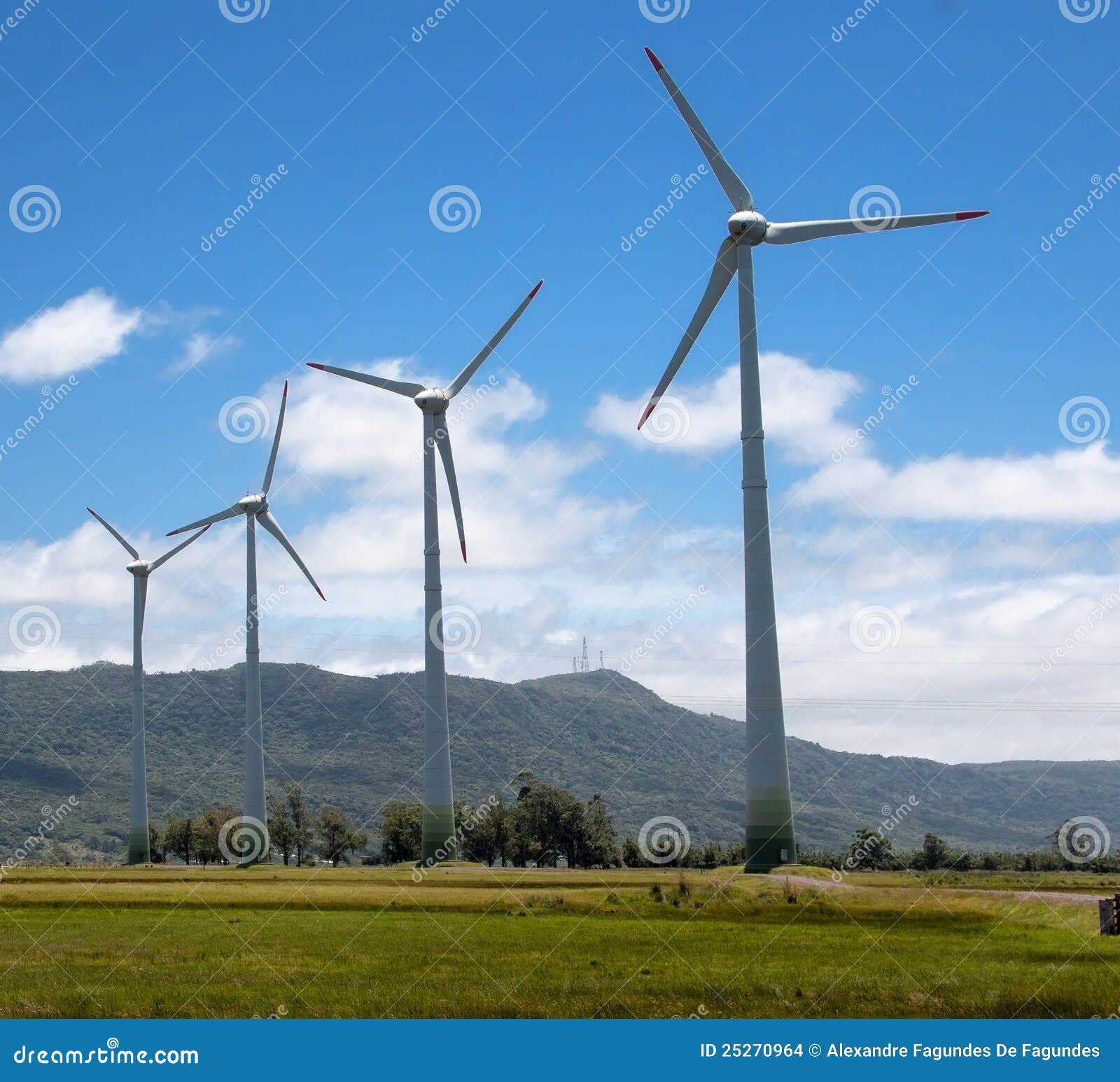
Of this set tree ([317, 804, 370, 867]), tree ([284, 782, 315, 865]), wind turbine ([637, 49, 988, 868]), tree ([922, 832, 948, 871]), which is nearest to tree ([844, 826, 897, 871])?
tree ([922, 832, 948, 871])

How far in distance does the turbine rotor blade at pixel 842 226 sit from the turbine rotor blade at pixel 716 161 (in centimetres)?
246

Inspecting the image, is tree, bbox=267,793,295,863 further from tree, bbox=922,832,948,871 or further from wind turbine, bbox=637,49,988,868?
wind turbine, bbox=637,49,988,868

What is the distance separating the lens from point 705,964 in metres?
33.8

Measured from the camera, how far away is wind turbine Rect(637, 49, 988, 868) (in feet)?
209

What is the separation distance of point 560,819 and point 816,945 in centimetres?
11317

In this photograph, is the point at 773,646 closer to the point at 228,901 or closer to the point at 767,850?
the point at 767,850

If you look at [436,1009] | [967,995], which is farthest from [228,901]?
[967,995]

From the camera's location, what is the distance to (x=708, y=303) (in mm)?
71312

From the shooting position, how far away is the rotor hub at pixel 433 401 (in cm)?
9731

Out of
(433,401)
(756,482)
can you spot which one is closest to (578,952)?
(756,482)

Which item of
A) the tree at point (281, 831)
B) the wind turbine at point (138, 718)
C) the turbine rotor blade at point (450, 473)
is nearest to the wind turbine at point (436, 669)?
the turbine rotor blade at point (450, 473)

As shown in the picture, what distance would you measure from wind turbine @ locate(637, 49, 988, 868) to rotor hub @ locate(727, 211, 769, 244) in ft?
0.13

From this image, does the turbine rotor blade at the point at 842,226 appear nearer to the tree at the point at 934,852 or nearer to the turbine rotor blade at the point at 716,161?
the turbine rotor blade at the point at 716,161

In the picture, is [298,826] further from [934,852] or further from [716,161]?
[716,161]
